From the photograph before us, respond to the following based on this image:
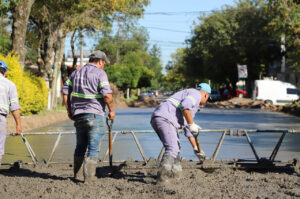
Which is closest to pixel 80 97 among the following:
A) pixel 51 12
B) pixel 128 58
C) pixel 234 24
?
pixel 51 12

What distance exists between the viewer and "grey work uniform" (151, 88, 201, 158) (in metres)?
7.06

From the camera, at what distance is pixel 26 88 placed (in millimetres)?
21109

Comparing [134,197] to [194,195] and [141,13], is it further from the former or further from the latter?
[141,13]

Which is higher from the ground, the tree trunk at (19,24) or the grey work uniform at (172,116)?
the tree trunk at (19,24)

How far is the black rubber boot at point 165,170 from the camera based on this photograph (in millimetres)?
6934

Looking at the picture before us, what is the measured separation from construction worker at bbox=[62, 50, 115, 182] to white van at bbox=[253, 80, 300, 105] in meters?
38.2

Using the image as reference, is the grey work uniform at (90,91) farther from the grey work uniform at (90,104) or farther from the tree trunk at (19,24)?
the tree trunk at (19,24)

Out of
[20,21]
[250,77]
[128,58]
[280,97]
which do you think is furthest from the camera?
[128,58]

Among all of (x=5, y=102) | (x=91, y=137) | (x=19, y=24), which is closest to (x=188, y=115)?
(x=91, y=137)

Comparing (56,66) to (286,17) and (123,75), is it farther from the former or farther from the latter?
(123,75)

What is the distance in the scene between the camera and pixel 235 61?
6556 cm

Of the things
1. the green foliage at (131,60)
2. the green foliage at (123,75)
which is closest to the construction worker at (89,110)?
the green foliage at (131,60)

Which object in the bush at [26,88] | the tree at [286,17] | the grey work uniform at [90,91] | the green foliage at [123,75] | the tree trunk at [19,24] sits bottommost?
the green foliage at [123,75]

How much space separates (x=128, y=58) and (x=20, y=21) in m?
90.4
